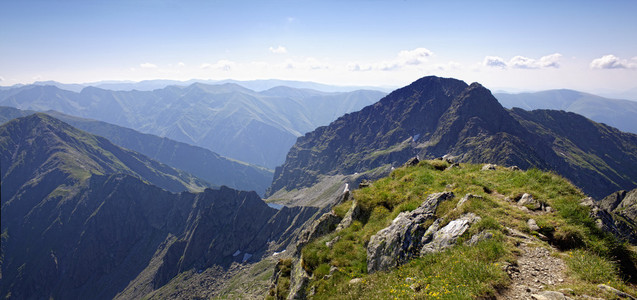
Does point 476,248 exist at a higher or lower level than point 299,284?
higher

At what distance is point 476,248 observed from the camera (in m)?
11.7

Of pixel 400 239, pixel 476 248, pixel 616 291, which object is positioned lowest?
pixel 400 239

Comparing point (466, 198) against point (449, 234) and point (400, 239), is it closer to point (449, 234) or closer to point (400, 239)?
point (449, 234)

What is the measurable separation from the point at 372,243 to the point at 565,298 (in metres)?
8.83

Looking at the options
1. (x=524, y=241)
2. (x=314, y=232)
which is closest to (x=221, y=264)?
(x=314, y=232)

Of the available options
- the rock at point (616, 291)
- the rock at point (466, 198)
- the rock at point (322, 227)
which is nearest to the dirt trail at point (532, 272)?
the rock at point (616, 291)

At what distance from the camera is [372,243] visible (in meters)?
16.3

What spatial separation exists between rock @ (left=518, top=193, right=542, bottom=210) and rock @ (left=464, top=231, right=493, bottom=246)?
12.8 ft

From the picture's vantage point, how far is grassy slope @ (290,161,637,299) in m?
10.0

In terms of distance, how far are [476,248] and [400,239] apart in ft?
13.1

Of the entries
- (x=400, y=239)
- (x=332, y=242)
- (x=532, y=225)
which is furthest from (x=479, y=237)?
(x=332, y=242)

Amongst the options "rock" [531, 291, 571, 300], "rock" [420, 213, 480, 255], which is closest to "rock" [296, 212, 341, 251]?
"rock" [420, 213, 480, 255]

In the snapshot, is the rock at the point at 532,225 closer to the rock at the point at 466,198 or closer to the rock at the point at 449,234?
the rock at the point at 449,234

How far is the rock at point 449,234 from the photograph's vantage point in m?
13.1
